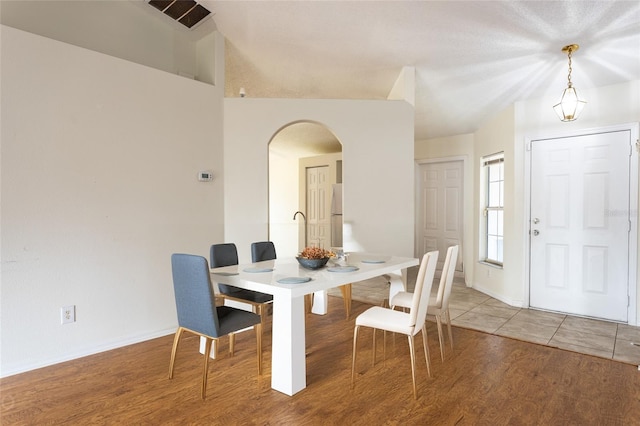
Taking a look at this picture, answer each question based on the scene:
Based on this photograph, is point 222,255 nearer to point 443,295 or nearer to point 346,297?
point 346,297

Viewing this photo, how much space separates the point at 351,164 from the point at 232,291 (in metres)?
1.90

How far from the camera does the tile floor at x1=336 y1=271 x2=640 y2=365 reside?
301 centimetres

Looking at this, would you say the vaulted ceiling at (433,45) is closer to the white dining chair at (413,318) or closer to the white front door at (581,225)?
the white front door at (581,225)

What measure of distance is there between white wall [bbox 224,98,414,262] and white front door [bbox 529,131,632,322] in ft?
5.04

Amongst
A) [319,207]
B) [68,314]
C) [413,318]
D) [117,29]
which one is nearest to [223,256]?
[68,314]

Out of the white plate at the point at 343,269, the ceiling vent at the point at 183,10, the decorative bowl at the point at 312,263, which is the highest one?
the ceiling vent at the point at 183,10

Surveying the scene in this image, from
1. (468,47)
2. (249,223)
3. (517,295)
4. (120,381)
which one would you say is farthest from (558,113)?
(120,381)

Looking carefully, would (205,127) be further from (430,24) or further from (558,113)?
(558,113)

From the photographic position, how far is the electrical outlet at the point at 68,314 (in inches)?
111

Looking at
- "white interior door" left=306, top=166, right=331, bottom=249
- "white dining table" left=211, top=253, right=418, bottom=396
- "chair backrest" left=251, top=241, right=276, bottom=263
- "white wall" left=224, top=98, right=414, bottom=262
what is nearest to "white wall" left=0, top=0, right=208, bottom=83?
"white wall" left=224, top=98, right=414, bottom=262

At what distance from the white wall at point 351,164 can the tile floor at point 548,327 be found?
3.16ft

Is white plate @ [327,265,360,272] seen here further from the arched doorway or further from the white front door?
the arched doorway

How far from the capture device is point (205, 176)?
3.76m

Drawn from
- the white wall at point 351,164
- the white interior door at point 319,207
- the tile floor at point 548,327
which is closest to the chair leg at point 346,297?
the white wall at point 351,164
